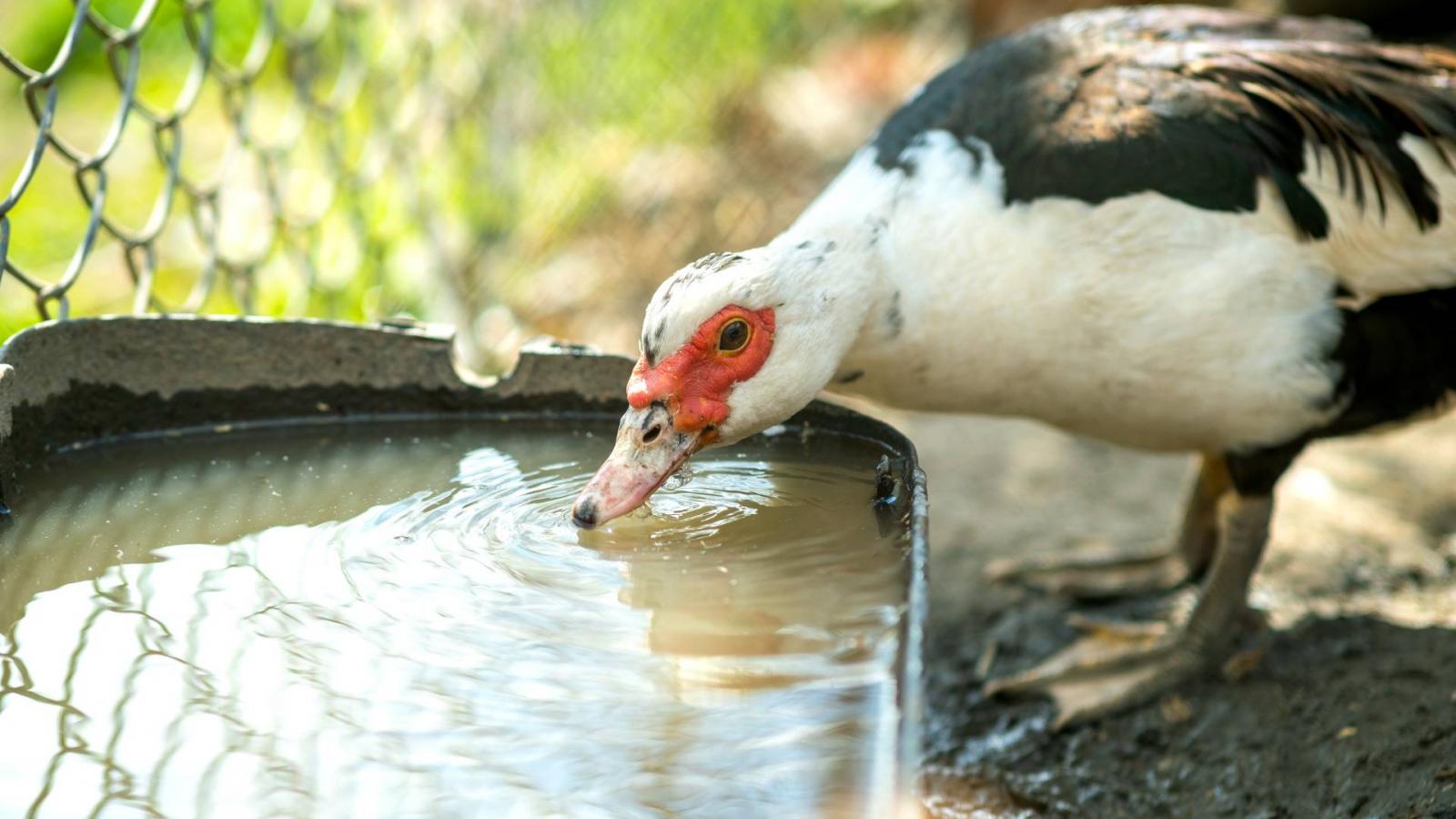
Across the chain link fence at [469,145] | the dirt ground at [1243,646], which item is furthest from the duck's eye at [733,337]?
the chain link fence at [469,145]

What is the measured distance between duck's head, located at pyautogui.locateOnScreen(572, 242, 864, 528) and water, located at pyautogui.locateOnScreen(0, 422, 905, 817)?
0.08 m

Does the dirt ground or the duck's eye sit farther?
the dirt ground

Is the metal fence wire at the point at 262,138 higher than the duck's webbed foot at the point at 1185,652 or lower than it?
higher

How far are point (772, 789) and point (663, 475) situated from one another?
2.34ft

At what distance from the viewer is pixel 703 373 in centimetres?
197

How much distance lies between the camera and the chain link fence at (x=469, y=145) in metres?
3.81

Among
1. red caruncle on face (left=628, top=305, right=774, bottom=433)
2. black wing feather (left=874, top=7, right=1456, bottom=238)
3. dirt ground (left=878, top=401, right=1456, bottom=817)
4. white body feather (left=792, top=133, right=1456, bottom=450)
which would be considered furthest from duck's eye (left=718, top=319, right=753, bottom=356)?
dirt ground (left=878, top=401, right=1456, bottom=817)

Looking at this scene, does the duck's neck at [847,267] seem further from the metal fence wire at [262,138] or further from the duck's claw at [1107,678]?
the metal fence wire at [262,138]

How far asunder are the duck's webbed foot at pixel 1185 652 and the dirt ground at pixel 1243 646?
0.04m

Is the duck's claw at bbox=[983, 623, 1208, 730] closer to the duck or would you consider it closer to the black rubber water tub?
the duck

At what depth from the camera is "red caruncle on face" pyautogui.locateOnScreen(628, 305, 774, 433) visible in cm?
193

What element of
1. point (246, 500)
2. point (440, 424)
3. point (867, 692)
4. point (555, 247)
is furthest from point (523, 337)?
point (867, 692)

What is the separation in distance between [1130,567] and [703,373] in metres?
1.62

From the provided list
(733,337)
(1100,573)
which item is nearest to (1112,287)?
(733,337)
